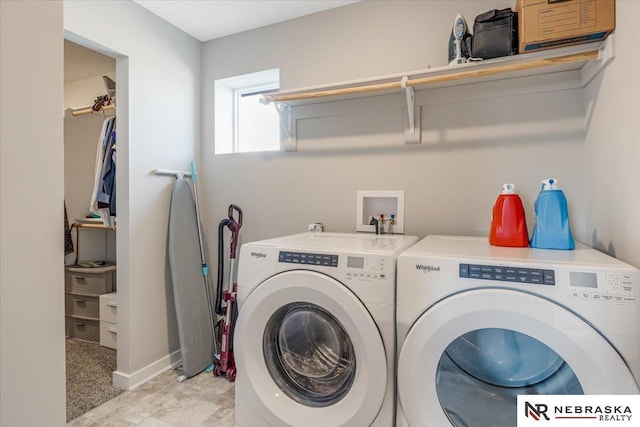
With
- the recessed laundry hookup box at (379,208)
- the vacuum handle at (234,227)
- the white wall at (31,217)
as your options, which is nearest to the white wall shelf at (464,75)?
the recessed laundry hookup box at (379,208)

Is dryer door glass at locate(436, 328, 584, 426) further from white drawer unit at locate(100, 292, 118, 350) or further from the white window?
white drawer unit at locate(100, 292, 118, 350)

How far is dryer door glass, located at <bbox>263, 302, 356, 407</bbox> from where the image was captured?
1370 millimetres

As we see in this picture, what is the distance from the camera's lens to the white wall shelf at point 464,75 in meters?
1.42

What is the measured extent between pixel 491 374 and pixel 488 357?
63 millimetres

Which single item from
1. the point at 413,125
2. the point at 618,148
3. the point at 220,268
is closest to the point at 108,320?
the point at 220,268

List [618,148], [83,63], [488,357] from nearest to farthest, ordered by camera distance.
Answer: [488,357]
[618,148]
[83,63]

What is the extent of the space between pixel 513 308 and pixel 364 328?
1.57ft

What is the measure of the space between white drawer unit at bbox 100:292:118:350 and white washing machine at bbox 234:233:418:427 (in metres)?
1.77

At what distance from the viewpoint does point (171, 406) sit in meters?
1.88

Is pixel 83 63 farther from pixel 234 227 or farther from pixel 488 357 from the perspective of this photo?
pixel 488 357

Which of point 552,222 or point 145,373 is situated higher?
point 552,222

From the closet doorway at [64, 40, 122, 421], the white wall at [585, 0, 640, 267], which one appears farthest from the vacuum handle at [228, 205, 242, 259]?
the white wall at [585, 0, 640, 267]

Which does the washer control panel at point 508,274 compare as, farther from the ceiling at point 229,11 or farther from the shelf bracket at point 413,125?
the ceiling at point 229,11

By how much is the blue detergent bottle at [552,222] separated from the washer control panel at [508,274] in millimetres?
443
